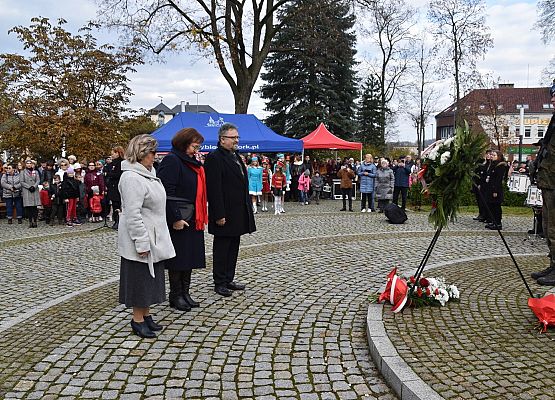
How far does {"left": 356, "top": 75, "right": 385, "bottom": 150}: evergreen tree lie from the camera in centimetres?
4384

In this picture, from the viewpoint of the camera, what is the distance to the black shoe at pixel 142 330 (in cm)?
500

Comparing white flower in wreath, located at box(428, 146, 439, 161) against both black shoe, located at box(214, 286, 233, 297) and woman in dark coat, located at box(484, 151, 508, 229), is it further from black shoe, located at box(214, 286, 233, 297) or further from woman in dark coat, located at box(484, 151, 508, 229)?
woman in dark coat, located at box(484, 151, 508, 229)

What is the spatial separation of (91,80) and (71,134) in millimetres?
2711

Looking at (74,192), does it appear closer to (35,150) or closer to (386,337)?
(35,150)

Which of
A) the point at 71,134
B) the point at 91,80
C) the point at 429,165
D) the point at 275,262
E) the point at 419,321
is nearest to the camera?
the point at 419,321

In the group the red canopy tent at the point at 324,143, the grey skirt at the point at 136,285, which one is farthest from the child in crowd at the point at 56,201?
the red canopy tent at the point at 324,143

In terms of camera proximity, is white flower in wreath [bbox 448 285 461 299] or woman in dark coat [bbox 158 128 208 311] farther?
white flower in wreath [bbox 448 285 461 299]

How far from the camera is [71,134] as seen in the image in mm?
19750

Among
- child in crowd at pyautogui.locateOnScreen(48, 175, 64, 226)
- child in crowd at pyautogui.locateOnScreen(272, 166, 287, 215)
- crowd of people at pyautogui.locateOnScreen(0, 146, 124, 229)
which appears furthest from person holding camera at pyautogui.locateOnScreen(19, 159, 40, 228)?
child in crowd at pyautogui.locateOnScreen(272, 166, 287, 215)

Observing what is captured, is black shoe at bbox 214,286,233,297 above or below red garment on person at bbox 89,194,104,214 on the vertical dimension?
below

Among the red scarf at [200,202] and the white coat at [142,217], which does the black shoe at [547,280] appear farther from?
the white coat at [142,217]

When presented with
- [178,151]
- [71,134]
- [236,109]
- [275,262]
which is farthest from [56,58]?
[178,151]

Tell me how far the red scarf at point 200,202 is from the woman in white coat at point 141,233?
2.29 feet

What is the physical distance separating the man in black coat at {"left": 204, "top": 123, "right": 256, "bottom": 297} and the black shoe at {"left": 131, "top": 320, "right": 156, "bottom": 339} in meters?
1.53
